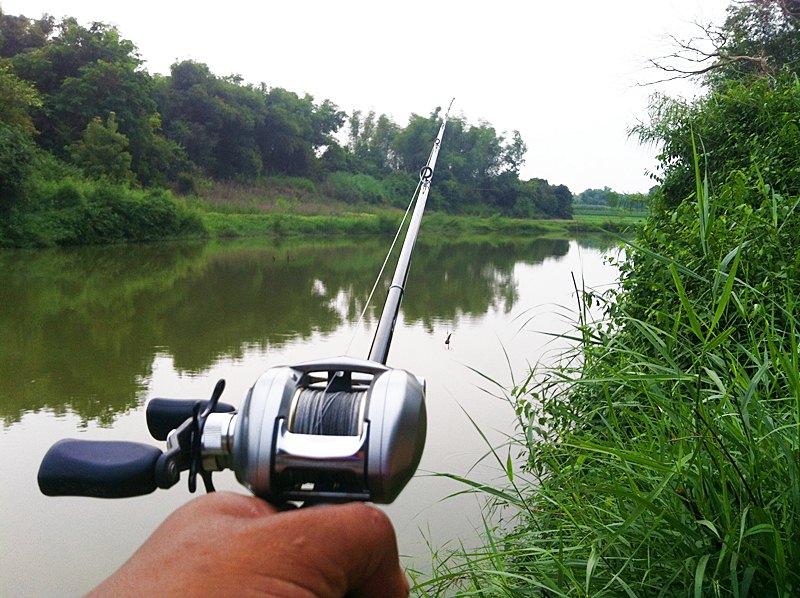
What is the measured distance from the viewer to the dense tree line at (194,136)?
22578 mm

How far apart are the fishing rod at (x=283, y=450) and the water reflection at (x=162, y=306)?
4743 millimetres

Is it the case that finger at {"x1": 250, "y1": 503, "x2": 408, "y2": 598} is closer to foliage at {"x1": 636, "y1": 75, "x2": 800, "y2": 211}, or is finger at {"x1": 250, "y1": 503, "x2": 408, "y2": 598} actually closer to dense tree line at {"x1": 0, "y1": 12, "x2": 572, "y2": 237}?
foliage at {"x1": 636, "y1": 75, "x2": 800, "y2": 211}

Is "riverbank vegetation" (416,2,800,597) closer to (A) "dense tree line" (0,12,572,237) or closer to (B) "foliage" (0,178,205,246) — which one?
(A) "dense tree line" (0,12,572,237)

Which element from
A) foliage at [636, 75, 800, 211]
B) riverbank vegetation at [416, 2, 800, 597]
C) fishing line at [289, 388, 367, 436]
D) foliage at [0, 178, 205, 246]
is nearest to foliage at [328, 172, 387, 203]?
foliage at [0, 178, 205, 246]

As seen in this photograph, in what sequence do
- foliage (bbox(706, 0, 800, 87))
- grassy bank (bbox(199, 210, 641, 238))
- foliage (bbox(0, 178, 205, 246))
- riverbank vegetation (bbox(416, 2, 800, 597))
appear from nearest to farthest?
riverbank vegetation (bbox(416, 2, 800, 597))
foliage (bbox(706, 0, 800, 87))
foliage (bbox(0, 178, 205, 246))
grassy bank (bbox(199, 210, 641, 238))

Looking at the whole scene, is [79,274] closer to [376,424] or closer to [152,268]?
[152,268]

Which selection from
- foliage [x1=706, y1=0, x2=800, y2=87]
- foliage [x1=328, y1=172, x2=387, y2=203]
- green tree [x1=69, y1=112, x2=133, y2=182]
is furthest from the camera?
foliage [x1=328, y1=172, x2=387, y2=203]

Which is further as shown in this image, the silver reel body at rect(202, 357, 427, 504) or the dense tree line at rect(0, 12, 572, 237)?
the dense tree line at rect(0, 12, 572, 237)

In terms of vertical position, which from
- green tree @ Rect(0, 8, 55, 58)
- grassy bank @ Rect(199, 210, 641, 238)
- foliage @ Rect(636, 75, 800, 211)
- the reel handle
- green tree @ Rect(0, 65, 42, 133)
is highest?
green tree @ Rect(0, 8, 55, 58)

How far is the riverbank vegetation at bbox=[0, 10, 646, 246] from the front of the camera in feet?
60.4

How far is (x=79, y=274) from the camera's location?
1312cm

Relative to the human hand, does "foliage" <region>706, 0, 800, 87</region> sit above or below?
above

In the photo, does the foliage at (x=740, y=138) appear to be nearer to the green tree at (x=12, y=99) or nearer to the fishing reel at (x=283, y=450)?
the fishing reel at (x=283, y=450)

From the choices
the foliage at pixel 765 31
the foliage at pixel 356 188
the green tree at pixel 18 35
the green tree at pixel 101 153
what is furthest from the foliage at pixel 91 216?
the foliage at pixel 356 188
